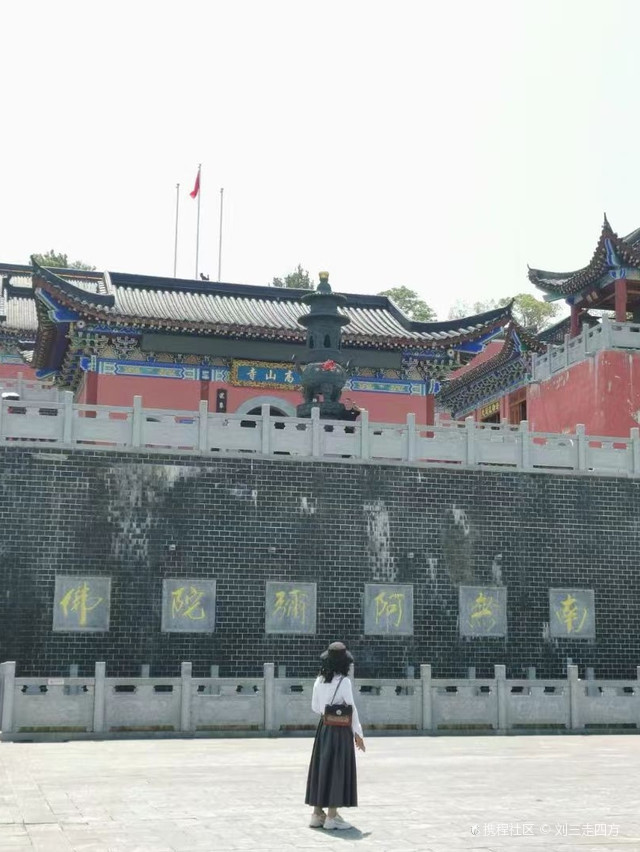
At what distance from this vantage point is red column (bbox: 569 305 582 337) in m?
27.7

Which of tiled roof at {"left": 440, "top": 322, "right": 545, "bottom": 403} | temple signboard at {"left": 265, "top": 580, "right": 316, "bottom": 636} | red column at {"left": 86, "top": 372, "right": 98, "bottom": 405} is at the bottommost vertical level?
temple signboard at {"left": 265, "top": 580, "right": 316, "bottom": 636}

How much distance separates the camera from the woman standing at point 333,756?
7.02 metres

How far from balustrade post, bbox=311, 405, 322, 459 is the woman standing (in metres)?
9.93

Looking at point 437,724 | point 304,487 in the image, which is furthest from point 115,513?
point 437,724

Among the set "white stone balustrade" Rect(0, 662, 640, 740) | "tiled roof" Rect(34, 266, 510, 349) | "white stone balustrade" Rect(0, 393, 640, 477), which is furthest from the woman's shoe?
"tiled roof" Rect(34, 266, 510, 349)

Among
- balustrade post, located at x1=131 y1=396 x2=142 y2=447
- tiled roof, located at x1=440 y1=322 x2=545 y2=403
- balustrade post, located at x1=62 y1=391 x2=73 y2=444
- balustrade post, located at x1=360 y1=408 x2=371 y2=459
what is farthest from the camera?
tiled roof, located at x1=440 y1=322 x2=545 y2=403

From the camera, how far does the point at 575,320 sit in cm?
2775

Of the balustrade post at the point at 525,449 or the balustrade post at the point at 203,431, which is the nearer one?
the balustrade post at the point at 203,431

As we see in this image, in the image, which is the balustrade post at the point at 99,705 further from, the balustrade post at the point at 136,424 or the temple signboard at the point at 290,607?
the balustrade post at the point at 136,424

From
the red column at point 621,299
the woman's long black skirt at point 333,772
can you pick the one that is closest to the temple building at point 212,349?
the red column at point 621,299

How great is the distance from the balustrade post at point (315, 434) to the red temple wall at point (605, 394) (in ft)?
29.2

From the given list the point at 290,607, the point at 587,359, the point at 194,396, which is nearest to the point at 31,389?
the point at 194,396

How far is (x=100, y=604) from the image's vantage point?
1614cm

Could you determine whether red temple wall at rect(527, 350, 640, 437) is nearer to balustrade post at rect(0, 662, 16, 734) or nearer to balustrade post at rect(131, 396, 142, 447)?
balustrade post at rect(131, 396, 142, 447)
